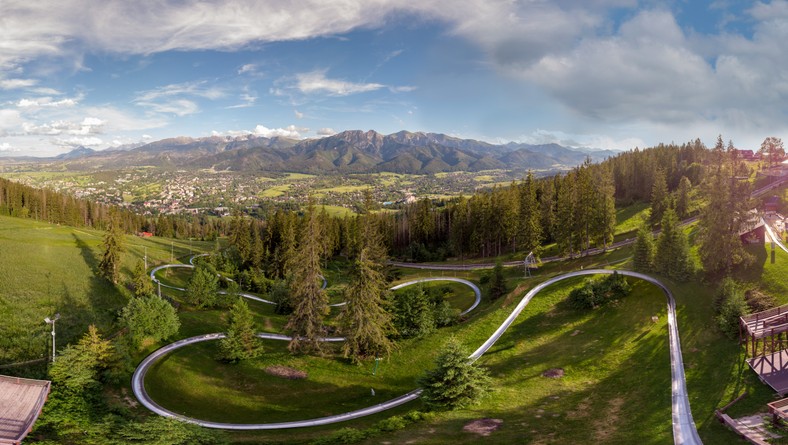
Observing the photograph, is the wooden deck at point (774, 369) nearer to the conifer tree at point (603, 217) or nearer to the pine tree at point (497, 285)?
the pine tree at point (497, 285)

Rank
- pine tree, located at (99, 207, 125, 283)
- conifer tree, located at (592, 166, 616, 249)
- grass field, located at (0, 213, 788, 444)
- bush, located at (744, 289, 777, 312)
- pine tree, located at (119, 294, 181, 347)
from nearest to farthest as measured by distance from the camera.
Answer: grass field, located at (0, 213, 788, 444) < bush, located at (744, 289, 777, 312) < pine tree, located at (119, 294, 181, 347) < pine tree, located at (99, 207, 125, 283) < conifer tree, located at (592, 166, 616, 249)

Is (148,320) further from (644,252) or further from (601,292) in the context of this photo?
(644,252)

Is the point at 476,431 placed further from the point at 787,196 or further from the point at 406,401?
the point at 787,196

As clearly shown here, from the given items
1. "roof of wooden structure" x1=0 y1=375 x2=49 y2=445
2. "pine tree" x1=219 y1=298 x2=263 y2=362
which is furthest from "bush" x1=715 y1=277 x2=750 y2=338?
"roof of wooden structure" x1=0 y1=375 x2=49 y2=445

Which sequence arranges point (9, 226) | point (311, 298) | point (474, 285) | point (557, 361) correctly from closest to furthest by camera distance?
point (557, 361) → point (311, 298) → point (474, 285) → point (9, 226)

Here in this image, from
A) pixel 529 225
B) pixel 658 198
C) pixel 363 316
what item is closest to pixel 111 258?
pixel 363 316

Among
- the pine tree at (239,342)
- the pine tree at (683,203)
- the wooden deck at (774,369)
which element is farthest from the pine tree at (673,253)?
the pine tree at (239,342)

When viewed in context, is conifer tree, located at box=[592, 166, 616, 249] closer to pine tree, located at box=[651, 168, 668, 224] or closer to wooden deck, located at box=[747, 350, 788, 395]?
pine tree, located at box=[651, 168, 668, 224]

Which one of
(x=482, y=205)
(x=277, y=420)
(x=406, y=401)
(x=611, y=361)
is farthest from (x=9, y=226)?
(x=611, y=361)
